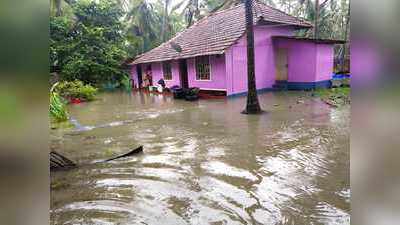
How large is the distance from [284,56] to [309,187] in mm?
13533

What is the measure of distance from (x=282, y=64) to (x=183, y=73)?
5.55 metres

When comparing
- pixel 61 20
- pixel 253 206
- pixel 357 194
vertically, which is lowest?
pixel 253 206

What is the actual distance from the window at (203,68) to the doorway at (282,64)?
3.71 metres

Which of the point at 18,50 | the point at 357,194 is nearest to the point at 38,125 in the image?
the point at 18,50

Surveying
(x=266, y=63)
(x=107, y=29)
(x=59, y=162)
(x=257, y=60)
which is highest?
(x=107, y=29)

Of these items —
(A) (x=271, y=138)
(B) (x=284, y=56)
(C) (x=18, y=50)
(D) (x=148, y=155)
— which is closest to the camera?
(C) (x=18, y=50)

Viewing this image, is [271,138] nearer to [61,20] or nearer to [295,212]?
[295,212]

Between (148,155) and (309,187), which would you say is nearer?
(309,187)

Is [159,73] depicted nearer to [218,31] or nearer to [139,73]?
[139,73]

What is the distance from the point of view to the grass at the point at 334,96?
11.8 metres

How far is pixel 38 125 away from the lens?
81cm

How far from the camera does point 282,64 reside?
17203 millimetres

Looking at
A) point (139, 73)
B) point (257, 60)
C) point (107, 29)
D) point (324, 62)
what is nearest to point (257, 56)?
point (257, 60)

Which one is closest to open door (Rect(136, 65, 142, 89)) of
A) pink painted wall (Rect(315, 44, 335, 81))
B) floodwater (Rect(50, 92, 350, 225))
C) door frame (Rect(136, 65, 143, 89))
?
door frame (Rect(136, 65, 143, 89))
